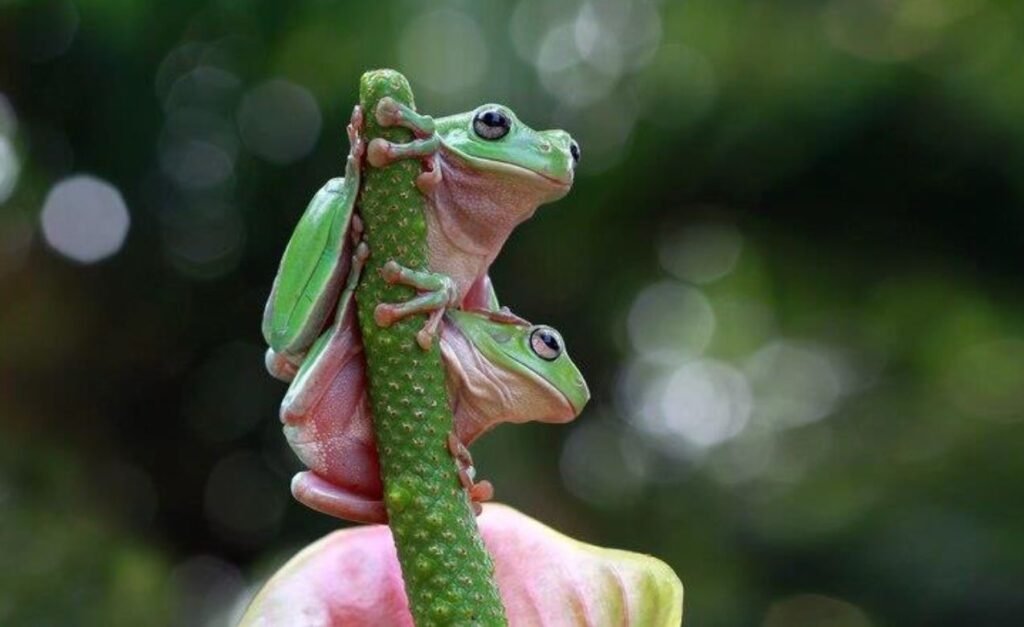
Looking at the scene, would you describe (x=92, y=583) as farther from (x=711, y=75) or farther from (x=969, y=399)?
(x=969, y=399)

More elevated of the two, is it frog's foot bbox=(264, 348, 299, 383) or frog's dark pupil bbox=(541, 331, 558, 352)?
frog's dark pupil bbox=(541, 331, 558, 352)

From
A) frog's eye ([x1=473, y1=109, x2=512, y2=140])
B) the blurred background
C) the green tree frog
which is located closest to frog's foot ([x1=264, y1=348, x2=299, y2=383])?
the green tree frog

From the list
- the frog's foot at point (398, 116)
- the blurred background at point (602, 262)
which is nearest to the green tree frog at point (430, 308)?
the frog's foot at point (398, 116)

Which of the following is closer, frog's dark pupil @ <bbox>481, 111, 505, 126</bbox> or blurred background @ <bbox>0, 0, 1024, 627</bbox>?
frog's dark pupil @ <bbox>481, 111, 505, 126</bbox>

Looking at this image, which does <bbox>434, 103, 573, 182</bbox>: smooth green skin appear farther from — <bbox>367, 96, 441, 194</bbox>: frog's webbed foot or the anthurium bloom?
the anthurium bloom

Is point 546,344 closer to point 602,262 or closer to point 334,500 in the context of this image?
point 334,500
